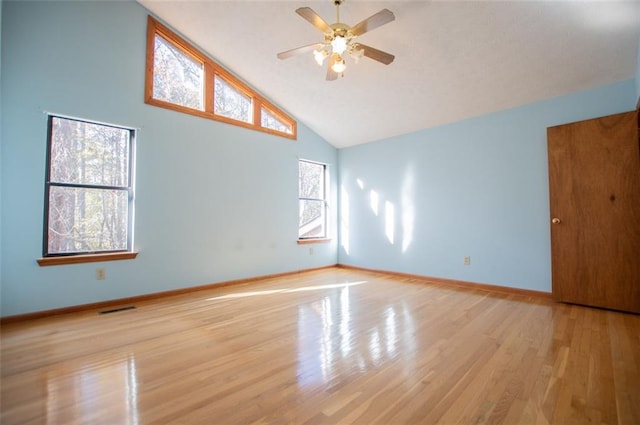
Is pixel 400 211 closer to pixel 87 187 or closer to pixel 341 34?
pixel 341 34

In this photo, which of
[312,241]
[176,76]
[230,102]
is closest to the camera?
[176,76]

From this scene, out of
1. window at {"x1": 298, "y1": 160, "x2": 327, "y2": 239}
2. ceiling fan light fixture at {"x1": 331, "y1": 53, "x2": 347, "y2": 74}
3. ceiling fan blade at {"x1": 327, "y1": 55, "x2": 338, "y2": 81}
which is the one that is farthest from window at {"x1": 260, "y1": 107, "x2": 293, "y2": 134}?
ceiling fan light fixture at {"x1": 331, "y1": 53, "x2": 347, "y2": 74}

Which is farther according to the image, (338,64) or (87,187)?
(87,187)

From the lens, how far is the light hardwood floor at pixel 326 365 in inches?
57.2

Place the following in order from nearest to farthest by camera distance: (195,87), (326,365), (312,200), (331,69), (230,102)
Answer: (326,365) < (331,69) < (195,87) < (230,102) < (312,200)

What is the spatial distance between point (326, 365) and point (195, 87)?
3882 mm

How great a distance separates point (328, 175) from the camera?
5742mm

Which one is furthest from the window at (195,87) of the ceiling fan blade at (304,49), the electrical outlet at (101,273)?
the electrical outlet at (101,273)

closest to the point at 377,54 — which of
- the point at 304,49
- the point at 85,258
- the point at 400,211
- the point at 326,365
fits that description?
the point at 304,49

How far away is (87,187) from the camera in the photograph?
3.15 m

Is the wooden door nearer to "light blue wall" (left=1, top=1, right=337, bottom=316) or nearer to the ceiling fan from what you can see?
the ceiling fan

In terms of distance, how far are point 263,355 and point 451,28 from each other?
333cm

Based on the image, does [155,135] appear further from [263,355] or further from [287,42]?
[263,355]

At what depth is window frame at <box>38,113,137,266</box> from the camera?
2.91 meters
